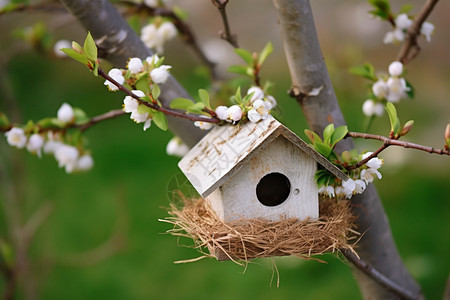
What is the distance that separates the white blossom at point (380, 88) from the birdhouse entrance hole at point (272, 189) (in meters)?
0.32

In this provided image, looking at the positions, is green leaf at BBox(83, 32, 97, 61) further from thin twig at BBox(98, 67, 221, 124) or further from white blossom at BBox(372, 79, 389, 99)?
white blossom at BBox(372, 79, 389, 99)

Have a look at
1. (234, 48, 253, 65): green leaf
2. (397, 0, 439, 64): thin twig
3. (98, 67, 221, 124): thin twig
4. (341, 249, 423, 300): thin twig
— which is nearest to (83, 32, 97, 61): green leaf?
(98, 67, 221, 124): thin twig

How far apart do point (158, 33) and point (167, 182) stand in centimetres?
130

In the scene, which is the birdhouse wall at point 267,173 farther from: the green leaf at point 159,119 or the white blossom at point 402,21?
the white blossom at point 402,21

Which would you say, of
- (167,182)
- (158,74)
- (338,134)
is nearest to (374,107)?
(338,134)

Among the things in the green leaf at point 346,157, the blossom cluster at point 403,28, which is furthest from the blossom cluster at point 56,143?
the blossom cluster at point 403,28

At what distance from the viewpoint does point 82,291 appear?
2.52 m

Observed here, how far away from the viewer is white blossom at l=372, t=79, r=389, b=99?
1200 millimetres

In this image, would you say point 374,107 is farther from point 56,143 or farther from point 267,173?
point 56,143

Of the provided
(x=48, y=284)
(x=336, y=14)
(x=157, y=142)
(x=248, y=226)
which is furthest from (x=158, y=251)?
(x=336, y=14)

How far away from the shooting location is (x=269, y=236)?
972 millimetres

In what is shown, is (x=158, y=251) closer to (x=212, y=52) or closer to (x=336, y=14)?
(x=212, y=52)

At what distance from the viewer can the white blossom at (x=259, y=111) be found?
946 millimetres

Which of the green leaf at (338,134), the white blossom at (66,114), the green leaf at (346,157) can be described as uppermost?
the green leaf at (338,134)
